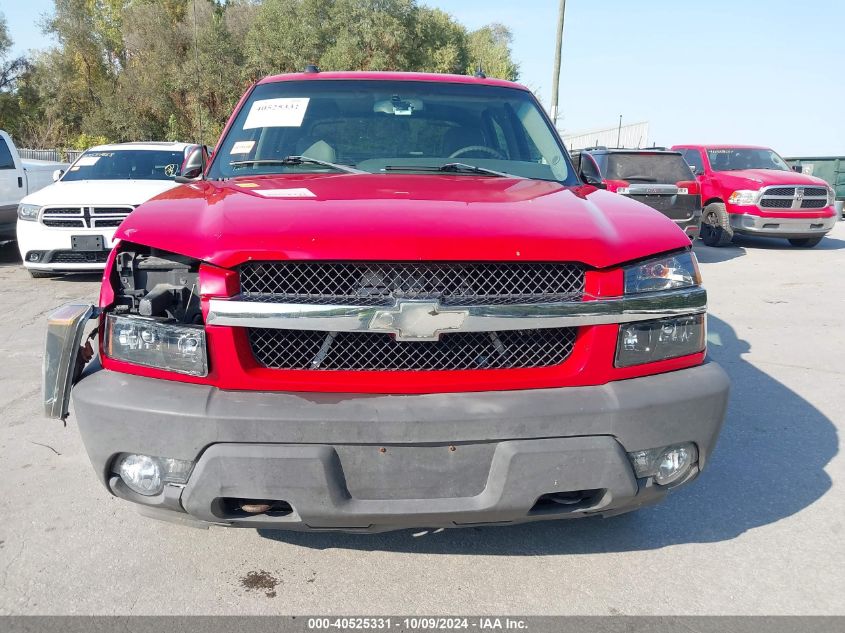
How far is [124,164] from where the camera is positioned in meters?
9.71

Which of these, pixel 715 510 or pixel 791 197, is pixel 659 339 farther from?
pixel 791 197

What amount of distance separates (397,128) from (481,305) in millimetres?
1703

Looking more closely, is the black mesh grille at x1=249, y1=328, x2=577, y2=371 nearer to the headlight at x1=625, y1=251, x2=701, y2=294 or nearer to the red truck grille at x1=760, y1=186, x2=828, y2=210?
the headlight at x1=625, y1=251, x2=701, y2=294

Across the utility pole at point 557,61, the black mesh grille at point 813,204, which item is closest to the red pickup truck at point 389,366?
the black mesh grille at point 813,204

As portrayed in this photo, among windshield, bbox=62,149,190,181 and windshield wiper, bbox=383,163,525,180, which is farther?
windshield, bbox=62,149,190,181

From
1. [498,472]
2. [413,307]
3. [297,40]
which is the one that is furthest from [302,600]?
[297,40]

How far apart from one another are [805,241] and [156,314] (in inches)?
552

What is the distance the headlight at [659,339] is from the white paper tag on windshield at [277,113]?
2.04m

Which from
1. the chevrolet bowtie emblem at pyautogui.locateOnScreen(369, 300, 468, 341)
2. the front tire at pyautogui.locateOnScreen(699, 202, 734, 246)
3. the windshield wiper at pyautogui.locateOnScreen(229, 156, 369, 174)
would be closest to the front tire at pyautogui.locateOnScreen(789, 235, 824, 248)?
the front tire at pyautogui.locateOnScreen(699, 202, 734, 246)

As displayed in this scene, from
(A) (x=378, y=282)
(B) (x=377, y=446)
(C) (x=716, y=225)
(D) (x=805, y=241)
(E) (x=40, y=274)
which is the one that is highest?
(A) (x=378, y=282)

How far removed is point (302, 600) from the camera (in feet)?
8.35

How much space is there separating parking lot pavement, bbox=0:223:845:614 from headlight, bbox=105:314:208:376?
849 millimetres

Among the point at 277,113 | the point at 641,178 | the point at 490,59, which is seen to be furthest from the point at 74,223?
the point at 490,59

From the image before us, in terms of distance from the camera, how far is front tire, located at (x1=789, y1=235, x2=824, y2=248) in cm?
1329
